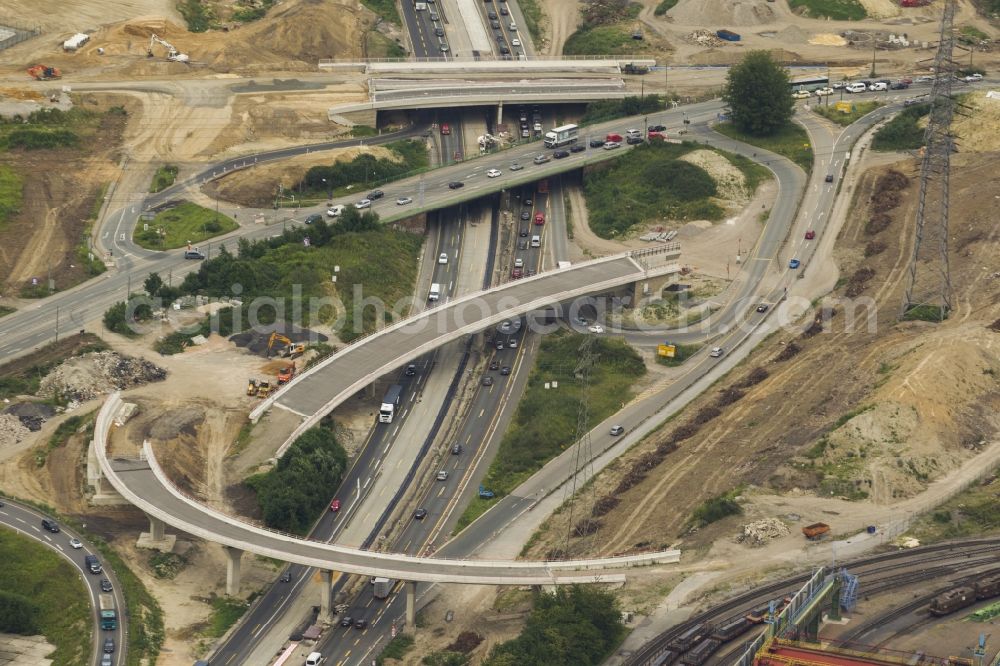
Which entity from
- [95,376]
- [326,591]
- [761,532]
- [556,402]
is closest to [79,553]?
[326,591]

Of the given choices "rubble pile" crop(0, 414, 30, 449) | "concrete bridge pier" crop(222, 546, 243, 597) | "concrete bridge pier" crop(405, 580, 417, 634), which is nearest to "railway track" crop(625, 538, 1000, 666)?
"concrete bridge pier" crop(405, 580, 417, 634)

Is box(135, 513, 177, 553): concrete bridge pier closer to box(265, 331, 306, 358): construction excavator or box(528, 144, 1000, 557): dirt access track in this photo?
box(265, 331, 306, 358): construction excavator

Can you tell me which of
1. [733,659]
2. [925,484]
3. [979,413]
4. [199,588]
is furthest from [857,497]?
[199,588]

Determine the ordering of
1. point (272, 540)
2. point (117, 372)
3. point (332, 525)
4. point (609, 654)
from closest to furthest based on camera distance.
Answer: point (609, 654) < point (272, 540) < point (332, 525) < point (117, 372)

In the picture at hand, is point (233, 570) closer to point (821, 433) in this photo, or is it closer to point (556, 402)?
point (556, 402)

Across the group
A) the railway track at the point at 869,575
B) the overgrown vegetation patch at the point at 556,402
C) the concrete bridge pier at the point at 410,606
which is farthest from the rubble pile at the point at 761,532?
the concrete bridge pier at the point at 410,606

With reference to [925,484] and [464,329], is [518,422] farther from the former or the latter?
[925,484]

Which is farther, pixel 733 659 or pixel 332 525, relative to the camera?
pixel 332 525
